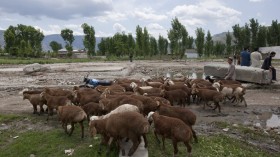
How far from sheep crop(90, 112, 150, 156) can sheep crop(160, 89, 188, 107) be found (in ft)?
19.5

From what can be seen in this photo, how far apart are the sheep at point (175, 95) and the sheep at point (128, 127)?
596 centimetres

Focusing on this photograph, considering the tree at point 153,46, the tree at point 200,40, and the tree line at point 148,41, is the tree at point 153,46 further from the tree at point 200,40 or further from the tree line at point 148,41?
the tree at point 200,40

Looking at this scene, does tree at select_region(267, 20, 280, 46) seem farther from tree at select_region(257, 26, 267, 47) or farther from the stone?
the stone

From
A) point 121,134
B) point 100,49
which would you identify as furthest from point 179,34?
point 121,134

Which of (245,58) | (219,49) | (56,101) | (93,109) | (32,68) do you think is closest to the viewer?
(93,109)

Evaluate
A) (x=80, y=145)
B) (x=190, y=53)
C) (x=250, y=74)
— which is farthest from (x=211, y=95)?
(x=190, y=53)

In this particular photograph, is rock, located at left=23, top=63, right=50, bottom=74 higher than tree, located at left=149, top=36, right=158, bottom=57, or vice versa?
tree, located at left=149, top=36, right=158, bottom=57

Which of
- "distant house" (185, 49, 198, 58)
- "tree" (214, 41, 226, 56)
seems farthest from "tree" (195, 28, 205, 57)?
"distant house" (185, 49, 198, 58)

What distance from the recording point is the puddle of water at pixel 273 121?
1317 centimetres

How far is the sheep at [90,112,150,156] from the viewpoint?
8438 mm

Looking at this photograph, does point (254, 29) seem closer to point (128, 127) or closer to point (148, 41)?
point (148, 41)

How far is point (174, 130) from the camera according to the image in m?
8.67

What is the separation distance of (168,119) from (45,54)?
280 feet

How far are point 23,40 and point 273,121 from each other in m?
75.3
